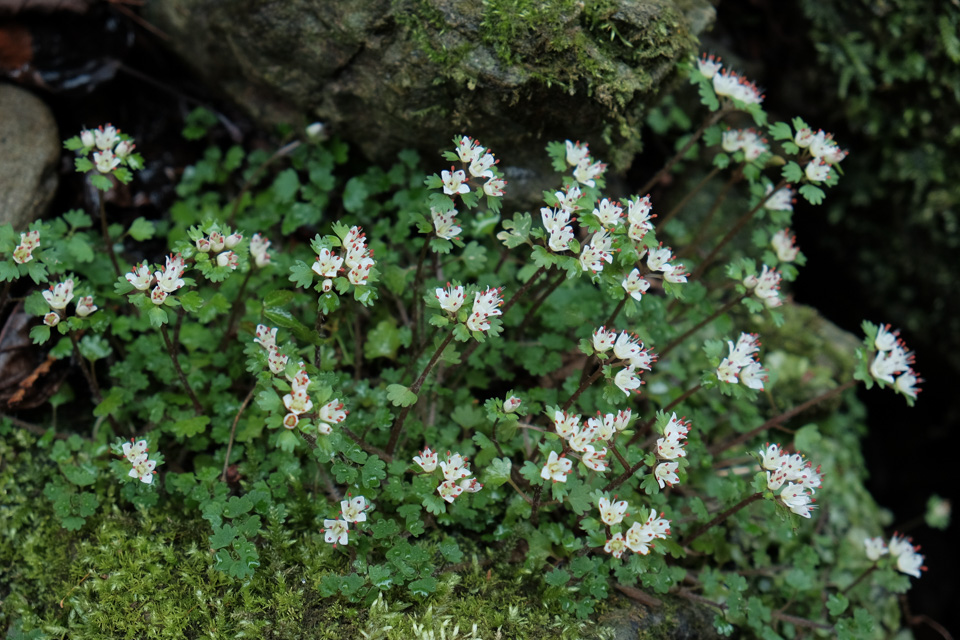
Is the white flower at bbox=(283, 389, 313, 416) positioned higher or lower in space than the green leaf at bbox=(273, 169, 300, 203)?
higher

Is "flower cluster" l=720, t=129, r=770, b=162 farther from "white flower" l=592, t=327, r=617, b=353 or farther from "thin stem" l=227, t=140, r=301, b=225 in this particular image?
"thin stem" l=227, t=140, r=301, b=225

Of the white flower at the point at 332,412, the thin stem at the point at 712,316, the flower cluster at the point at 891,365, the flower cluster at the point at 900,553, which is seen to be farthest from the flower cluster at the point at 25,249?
the flower cluster at the point at 900,553

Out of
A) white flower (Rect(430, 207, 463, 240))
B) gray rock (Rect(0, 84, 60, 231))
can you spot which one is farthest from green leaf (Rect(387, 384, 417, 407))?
gray rock (Rect(0, 84, 60, 231))

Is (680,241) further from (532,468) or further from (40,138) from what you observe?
(40,138)

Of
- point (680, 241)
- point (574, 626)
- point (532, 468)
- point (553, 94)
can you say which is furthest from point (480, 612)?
point (680, 241)

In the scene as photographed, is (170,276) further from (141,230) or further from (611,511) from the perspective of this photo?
(611,511)

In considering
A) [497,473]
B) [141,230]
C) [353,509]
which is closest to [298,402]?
[353,509]

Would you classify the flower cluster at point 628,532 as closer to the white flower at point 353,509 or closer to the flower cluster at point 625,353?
the flower cluster at point 625,353
